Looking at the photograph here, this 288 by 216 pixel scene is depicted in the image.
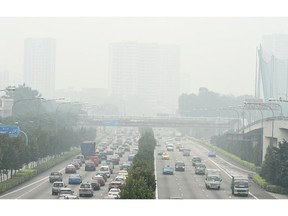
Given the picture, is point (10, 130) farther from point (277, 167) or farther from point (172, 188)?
point (277, 167)

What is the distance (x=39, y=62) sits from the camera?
179m

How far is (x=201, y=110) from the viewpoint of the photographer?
13925 cm

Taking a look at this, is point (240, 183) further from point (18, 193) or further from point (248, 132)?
point (248, 132)

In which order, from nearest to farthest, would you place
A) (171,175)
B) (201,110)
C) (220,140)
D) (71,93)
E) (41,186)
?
(41,186)
(171,175)
(220,140)
(201,110)
(71,93)

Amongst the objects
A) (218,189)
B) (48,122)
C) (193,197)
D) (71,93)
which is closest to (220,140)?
(48,122)

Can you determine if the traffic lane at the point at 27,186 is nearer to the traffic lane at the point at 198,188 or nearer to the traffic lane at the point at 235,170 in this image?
the traffic lane at the point at 198,188

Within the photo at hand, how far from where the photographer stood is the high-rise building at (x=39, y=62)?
174m

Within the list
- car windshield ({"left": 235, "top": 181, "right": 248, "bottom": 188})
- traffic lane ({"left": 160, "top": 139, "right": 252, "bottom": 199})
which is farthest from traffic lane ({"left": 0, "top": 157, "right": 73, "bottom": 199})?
car windshield ({"left": 235, "top": 181, "right": 248, "bottom": 188})

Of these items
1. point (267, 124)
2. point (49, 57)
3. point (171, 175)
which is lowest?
point (171, 175)

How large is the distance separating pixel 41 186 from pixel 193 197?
1029cm

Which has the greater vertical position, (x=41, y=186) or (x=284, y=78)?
(x=284, y=78)

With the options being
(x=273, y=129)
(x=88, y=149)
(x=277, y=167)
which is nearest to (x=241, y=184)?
(x=277, y=167)

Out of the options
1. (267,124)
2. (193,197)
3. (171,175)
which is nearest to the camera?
(193,197)

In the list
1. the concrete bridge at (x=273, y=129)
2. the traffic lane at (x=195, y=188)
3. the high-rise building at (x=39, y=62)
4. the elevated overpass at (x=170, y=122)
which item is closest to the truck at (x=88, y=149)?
the traffic lane at (x=195, y=188)
